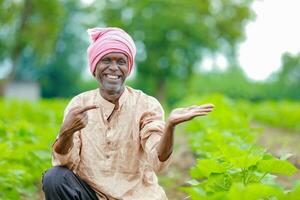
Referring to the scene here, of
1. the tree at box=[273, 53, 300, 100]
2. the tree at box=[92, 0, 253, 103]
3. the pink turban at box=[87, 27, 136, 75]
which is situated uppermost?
the pink turban at box=[87, 27, 136, 75]

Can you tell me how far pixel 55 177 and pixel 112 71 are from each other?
70cm

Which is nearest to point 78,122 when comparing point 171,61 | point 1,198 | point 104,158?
point 104,158

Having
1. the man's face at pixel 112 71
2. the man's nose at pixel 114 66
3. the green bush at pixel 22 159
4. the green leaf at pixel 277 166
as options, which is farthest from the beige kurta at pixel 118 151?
the green bush at pixel 22 159

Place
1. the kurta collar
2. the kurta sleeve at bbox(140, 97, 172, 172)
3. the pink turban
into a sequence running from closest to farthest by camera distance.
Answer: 1. the kurta sleeve at bbox(140, 97, 172, 172)
2. the pink turban
3. the kurta collar

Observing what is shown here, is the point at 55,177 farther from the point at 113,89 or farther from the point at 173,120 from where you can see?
the point at 173,120

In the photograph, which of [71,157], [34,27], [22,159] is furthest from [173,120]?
[34,27]

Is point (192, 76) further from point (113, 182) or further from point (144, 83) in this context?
point (113, 182)

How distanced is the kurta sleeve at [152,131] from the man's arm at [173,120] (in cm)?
6

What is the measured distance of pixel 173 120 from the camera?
3.27 metres

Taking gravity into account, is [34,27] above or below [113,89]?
below

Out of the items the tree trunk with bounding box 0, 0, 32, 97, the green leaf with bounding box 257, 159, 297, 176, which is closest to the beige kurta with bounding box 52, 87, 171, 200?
the green leaf with bounding box 257, 159, 297, 176

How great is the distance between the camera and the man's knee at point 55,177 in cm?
366

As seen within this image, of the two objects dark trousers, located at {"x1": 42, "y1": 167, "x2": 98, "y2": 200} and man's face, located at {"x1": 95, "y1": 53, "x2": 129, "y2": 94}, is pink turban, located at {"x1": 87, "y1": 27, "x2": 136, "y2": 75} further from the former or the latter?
dark trousers, located at {"x1": 42, "y1": 167, "x2": 98, "y2": 200}

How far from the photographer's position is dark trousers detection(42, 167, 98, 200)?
12.0 feet
